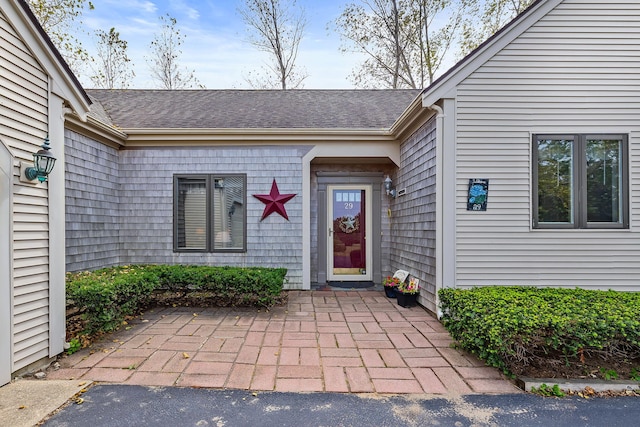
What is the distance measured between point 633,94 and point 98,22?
15460 millimetres

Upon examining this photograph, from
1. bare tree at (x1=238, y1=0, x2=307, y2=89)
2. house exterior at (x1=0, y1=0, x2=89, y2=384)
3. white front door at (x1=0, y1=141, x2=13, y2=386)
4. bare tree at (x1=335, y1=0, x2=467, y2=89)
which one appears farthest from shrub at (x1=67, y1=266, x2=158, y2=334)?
bare tree at (x1=335, y1=0, x2=467, y2=89)

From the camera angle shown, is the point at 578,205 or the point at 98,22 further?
the point at 98,22

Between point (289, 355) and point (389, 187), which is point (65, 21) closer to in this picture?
point (389, 187)

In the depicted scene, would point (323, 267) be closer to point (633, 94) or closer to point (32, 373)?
point (32, 373)

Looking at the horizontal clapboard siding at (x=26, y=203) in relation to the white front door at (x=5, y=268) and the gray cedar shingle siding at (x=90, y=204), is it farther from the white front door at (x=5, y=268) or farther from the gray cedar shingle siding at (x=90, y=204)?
the gray cedar shingle siding at (x=90, y=204)

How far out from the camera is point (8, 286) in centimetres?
279

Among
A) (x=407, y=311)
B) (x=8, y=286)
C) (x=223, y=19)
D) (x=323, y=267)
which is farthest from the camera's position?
(x=223, y=19)

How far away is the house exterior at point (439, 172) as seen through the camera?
169 inches

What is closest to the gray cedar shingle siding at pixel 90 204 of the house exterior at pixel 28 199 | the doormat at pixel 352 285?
the house exterior at pixel 28 199

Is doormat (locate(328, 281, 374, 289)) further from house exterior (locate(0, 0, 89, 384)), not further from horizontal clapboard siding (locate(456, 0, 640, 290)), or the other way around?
house exterior (locate(0, 0, 89, 384))

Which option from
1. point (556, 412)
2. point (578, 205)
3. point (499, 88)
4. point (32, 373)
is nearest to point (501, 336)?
point (556, 412)

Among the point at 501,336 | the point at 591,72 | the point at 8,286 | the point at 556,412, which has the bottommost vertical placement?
the point at 556,412

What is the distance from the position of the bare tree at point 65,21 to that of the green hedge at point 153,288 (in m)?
9.19

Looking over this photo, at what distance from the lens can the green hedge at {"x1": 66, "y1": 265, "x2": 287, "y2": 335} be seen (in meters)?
3.58
